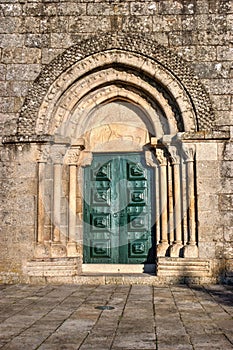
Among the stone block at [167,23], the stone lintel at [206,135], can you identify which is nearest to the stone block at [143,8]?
the stone block at [167,23]

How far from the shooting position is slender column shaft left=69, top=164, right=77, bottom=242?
6684 mm

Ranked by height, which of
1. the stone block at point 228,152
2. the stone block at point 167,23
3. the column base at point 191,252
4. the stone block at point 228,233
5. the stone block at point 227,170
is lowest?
the column base at point 191,252

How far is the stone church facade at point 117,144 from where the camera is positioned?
6.25 meters

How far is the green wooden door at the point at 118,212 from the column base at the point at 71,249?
1.12ft

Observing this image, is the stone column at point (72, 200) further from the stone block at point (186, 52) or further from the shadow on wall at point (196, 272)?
the stone block at point (186, 52)

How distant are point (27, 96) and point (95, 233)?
7.99ft

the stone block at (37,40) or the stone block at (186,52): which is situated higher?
the stone block at (37,40)

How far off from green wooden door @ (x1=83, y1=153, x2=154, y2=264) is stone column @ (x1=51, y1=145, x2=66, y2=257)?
0.61 m

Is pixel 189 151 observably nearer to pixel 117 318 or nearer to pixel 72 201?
pixel 72 201

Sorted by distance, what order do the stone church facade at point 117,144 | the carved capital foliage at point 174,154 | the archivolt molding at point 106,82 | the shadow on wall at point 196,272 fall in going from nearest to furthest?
the shadow on wall at point 196,272
the stone church facade at point 117,144
the archivolt molding at point 106,82
the carved capital foliage at point 174,154

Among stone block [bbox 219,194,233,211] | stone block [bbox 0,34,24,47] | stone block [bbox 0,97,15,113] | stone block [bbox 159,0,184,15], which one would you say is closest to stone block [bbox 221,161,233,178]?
stone block [bbox 219,194,233,211]

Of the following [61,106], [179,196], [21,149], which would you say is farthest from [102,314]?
[61,106]

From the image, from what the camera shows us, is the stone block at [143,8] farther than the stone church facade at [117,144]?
Yes

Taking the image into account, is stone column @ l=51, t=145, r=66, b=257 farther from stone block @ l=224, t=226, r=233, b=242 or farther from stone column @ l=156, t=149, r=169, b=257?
stone block @ l=224, t=226, r=233, b=242
